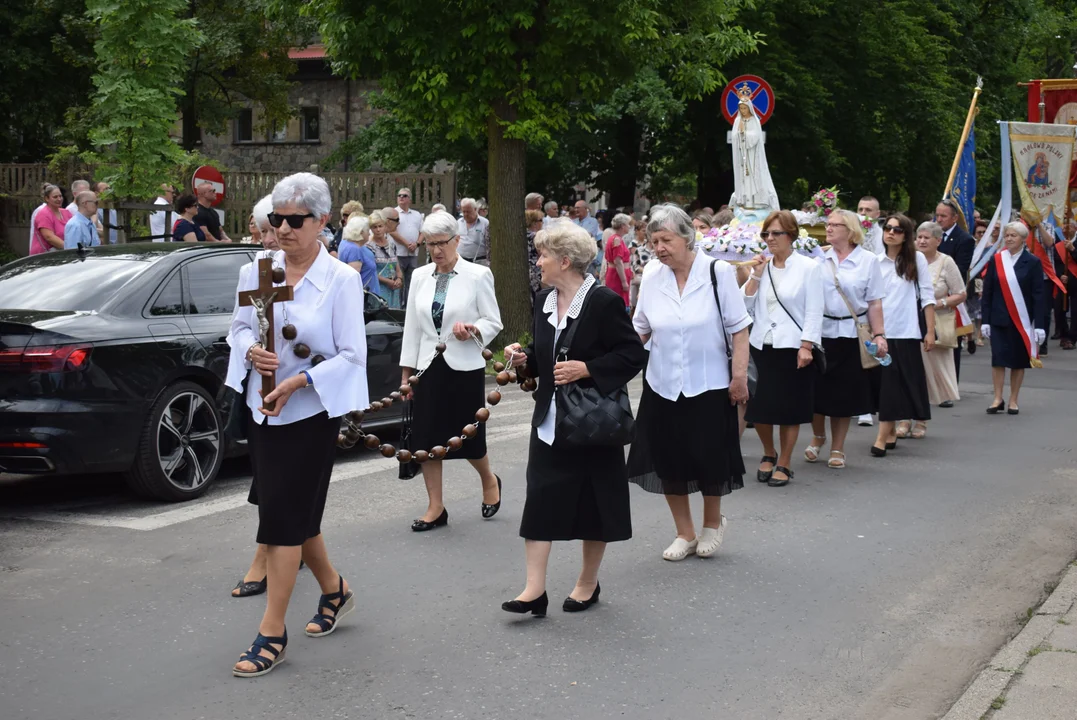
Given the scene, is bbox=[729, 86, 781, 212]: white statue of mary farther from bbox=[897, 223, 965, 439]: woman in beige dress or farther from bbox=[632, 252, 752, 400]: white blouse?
bbox=[632, 252, 752, 400]: white blouse

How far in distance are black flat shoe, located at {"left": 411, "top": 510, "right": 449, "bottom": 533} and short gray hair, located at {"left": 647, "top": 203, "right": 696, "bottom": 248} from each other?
2.10 metres

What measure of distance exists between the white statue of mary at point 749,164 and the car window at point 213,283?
8.49 meters

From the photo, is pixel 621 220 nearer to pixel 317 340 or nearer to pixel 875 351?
pixel 875 351

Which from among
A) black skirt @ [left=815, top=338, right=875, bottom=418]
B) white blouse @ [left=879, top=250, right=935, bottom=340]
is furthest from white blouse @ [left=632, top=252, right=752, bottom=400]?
white blouse @ [left=879, top=250, right=935, bottom=340]

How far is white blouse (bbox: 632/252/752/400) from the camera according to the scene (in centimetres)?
714

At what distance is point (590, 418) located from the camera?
5977 millimetres

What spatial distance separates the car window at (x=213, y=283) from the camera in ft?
29.9

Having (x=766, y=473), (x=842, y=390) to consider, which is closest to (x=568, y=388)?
(x=766, y=473)

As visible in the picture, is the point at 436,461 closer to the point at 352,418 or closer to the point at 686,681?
the point at 352,418

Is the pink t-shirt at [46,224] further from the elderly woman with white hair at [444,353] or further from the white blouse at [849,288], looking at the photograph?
the white blouse at [849,288]

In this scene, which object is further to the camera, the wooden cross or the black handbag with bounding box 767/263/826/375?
the black handbag with bounding box 767/263/826/375

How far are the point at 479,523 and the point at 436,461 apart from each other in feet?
1.73

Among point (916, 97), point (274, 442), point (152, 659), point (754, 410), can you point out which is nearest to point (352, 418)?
point (274, 442)

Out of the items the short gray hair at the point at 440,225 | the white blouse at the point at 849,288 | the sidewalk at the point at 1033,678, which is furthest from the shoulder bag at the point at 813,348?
the sidewalk at the point at 1033,678
